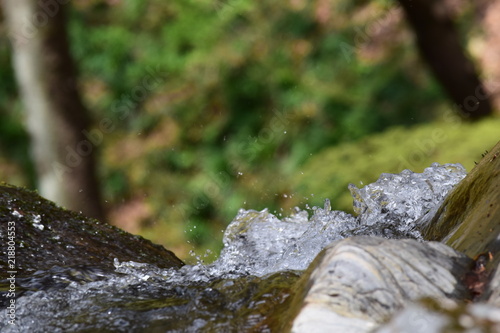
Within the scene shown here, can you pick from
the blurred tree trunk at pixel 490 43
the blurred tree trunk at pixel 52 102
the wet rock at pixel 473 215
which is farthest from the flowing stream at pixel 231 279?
the blurred tree trunk at pixel 490 43

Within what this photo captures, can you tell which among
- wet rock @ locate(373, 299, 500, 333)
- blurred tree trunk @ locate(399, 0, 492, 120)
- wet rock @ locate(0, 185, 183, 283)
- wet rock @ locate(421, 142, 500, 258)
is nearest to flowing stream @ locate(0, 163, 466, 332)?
wet rock @ locate(0, 185, 183, 283)

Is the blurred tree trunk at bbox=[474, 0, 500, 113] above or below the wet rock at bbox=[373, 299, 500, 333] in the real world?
above

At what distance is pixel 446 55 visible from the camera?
25.4ft

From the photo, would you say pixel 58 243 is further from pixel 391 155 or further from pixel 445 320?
pixel 391 155

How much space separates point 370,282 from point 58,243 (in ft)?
4.94

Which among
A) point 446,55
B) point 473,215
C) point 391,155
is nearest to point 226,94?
point 446,55

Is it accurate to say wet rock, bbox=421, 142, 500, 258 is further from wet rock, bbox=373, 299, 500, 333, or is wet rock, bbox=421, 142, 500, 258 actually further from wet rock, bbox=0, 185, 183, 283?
wet rock, bbox=0, 185, 183, 283

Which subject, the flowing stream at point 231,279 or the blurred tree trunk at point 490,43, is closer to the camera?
the flowing stream at point 231,279

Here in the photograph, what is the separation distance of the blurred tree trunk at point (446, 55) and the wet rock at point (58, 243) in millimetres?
5169

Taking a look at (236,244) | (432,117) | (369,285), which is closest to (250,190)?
(432,117)

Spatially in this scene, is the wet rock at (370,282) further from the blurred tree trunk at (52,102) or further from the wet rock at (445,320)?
the blurred tree trunk at (52,102)

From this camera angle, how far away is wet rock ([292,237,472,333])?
5.43 feet

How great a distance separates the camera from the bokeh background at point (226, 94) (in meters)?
8.59

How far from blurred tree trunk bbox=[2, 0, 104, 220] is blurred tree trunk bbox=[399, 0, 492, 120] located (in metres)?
3.52
